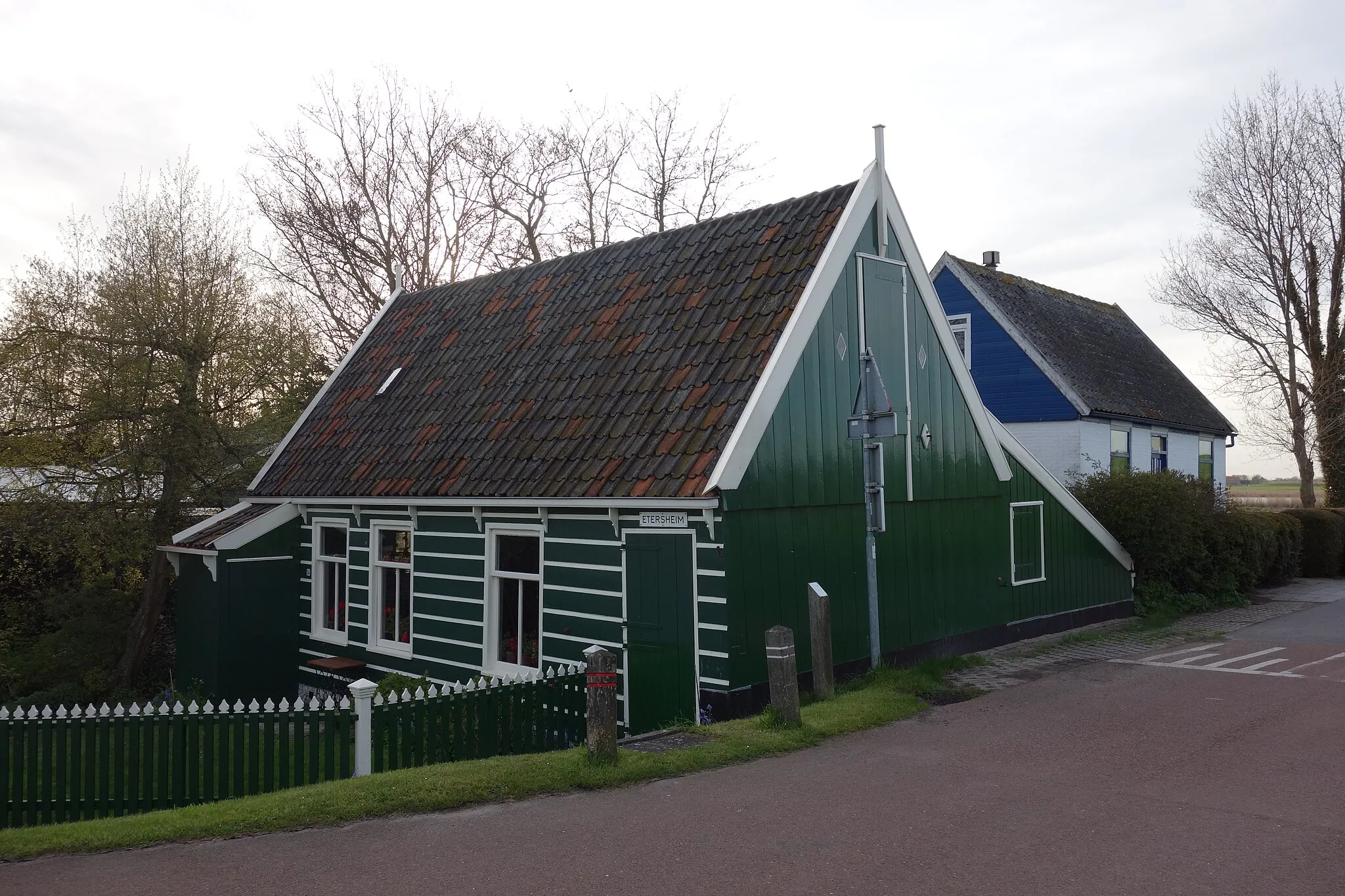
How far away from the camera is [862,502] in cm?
1185

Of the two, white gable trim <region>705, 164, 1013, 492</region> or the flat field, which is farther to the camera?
the flat field

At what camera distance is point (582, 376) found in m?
12.6

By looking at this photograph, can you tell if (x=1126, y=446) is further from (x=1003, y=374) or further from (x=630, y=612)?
(x=630, y=612)

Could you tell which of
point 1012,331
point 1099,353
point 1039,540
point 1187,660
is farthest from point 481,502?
point 1099,353

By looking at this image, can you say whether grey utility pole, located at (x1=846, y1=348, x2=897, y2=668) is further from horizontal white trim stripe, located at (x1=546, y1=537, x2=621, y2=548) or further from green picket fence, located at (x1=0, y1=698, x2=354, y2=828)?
green picket fence, located at (x1=0, y1=698, x2=354, y2=828)

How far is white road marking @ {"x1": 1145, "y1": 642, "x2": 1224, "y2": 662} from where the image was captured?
1338 centimetres

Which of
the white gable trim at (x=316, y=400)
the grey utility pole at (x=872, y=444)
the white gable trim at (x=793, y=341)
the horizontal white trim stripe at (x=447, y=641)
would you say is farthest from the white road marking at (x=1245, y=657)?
the white gable trim at (x=316, y=400)

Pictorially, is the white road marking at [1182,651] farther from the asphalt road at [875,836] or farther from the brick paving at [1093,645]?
the asphalt road at [875,836]

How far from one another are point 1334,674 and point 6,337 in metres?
20.1

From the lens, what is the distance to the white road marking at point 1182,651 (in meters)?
13.4

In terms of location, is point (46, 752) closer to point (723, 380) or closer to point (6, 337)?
point (723, 380)

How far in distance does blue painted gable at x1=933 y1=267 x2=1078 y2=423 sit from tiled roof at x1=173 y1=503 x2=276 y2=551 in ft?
51.3

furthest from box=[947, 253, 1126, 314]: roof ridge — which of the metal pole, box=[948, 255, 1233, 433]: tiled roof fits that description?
the metal pole

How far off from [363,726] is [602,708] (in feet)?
8.22
